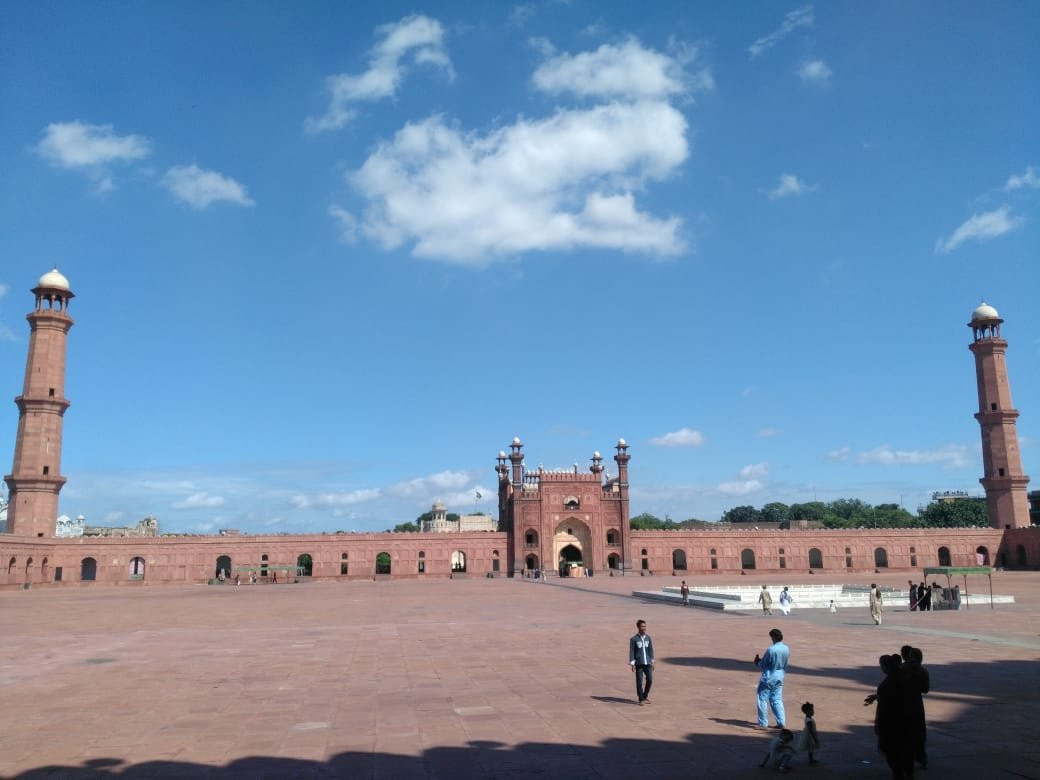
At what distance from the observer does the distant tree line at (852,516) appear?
9788 centimetres

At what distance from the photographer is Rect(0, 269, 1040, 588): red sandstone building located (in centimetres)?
5497

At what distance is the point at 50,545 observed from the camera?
166 ft

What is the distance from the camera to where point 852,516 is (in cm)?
12838

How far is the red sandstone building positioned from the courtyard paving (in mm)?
35440

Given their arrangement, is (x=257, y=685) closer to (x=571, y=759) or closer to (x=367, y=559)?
(x=571, y=759)

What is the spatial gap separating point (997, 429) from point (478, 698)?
6345cm

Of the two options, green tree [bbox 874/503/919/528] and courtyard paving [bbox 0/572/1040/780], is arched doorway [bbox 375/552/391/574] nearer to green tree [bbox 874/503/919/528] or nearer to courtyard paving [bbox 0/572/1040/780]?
courtyard paving [bbox 0/572/1040/780]

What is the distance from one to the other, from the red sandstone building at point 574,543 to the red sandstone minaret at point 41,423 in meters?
0.16

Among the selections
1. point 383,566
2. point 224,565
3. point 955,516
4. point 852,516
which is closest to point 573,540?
point 383,566

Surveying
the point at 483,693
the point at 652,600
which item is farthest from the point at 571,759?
the point at 652,600

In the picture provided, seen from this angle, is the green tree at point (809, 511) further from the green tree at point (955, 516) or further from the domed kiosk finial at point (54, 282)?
the domed kiosk finial at point (54, 282)

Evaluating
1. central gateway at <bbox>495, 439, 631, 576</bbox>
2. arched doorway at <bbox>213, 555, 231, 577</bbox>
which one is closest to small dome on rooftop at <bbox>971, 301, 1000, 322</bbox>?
central gateway at <bbox>495, 439, 631, 576</bbox>

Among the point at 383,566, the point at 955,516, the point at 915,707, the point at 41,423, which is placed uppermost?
the point at 41,423

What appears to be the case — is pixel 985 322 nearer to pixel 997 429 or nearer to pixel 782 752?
pixel 997 429
